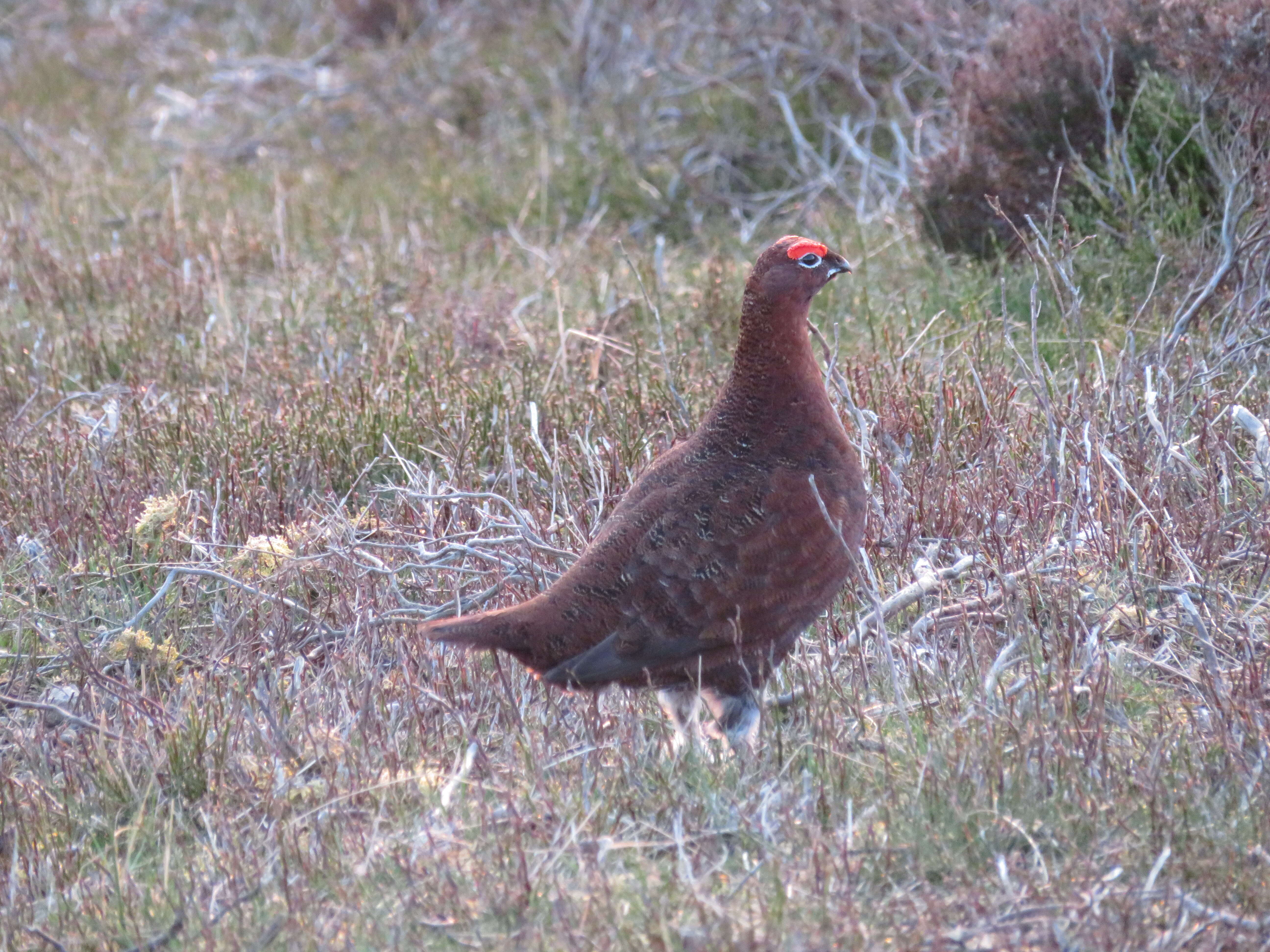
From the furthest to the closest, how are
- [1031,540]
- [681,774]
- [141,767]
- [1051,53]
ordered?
[1051,53], [1031,540], [141,767], [681,774]

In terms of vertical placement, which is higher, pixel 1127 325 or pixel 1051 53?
pixel 1051 53

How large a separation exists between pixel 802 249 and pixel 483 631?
48.7 inches

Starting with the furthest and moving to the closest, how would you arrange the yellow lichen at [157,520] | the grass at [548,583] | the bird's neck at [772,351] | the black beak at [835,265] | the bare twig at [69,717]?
the yellow lichen at [157,520]
the black beak at [835,265]
the bird's neck at [772,351]
the bare twig at [69,717]
the grass at [548,583]

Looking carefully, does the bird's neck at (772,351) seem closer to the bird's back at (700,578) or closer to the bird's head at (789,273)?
the bird's head at (789,273)

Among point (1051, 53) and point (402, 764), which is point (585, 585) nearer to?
point (402, 764)

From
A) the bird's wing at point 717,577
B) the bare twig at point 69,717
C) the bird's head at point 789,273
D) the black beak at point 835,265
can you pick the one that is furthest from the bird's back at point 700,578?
the bare twig at point 69,717

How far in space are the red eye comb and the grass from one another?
0.81 metres

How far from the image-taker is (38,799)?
3.26 meters

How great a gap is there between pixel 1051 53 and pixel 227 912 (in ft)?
16.6

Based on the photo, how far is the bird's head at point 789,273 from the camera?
3.54 meters

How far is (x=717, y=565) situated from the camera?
128 inches

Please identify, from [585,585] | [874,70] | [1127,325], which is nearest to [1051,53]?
[1127,325]

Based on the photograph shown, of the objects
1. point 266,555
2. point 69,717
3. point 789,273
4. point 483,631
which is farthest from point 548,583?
point 69,717

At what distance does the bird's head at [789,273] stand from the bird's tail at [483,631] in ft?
3.34
